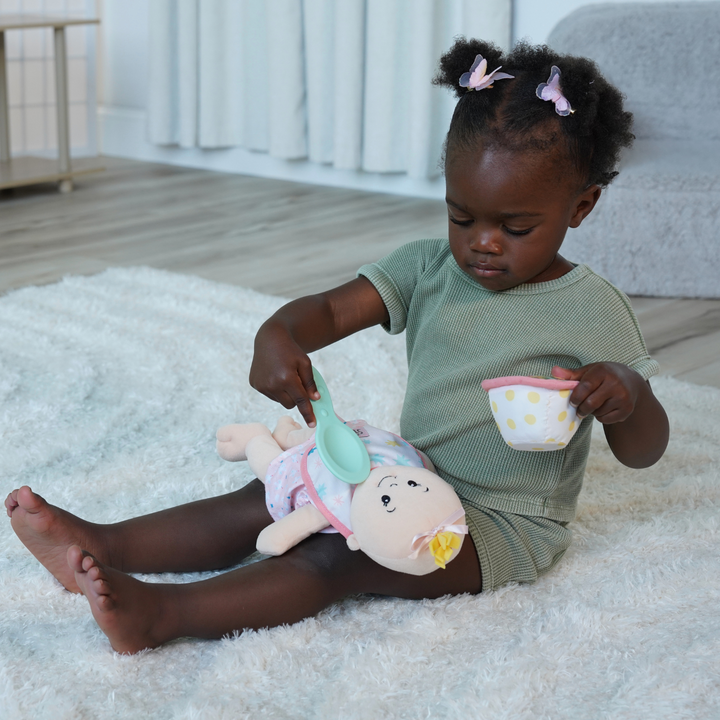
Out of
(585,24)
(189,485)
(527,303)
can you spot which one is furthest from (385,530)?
(585,24)

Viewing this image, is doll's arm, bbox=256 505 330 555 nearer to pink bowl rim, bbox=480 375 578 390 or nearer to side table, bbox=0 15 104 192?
pink bowl rim, bbox=480 375 578 390

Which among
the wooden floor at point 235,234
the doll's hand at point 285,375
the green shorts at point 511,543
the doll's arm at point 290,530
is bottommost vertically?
the wooden floor at point 235,234

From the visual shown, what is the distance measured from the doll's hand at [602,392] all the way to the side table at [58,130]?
2353 millimetres

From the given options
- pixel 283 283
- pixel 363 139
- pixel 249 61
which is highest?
pixel 249 61

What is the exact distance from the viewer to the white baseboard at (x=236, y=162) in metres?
2.96

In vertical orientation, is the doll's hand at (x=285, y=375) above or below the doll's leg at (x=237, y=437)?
above

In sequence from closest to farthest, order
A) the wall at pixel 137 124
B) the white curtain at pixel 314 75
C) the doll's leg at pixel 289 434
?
the doll's leg at pixel 289 434
the white curtain at pixel 314 75
the wall at pixel 137 124

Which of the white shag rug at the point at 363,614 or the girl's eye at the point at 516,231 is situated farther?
the girl's eye at the point at 516,231

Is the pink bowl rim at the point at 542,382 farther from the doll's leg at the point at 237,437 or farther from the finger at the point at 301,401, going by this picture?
the doll's leg at the point at 237,437

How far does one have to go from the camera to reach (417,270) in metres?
0.95

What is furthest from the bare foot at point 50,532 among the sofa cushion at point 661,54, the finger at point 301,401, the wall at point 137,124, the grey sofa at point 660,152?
the wall at point 137,124

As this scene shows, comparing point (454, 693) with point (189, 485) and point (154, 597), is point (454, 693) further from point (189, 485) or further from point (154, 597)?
point (189, 485)

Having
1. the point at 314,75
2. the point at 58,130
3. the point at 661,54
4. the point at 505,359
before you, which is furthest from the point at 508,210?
the point at 58,130

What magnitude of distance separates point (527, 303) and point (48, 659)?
511 mm
